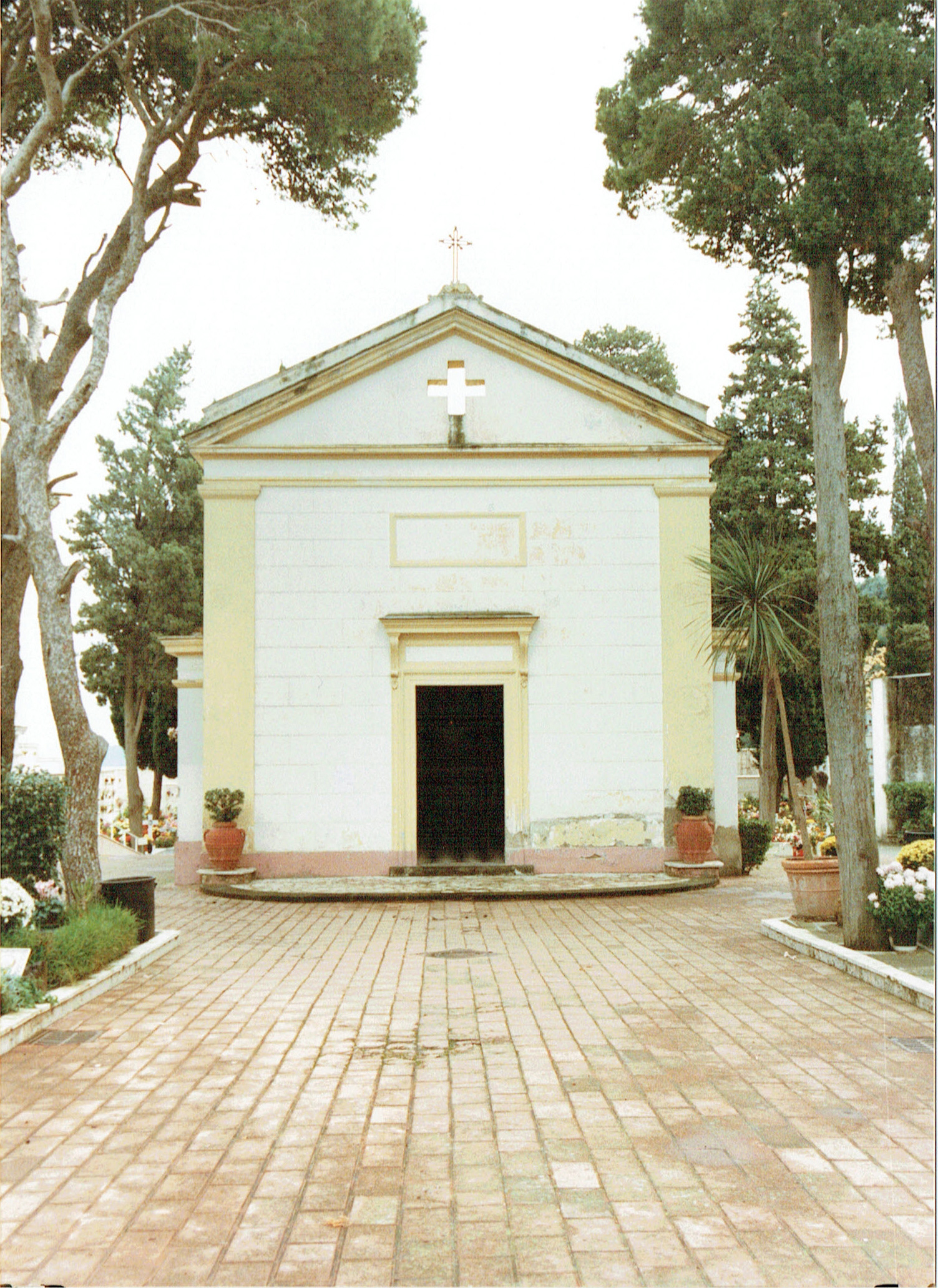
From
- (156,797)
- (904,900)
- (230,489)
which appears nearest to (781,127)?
(904,900)

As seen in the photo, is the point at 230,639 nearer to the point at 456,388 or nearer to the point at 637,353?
the point at 456,388

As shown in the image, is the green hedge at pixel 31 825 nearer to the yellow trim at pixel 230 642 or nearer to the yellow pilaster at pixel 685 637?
the yellow trim at pixel 230 642

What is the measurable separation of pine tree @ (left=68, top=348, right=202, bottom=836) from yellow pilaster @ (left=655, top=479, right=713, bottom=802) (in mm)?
6833

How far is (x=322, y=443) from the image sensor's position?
49.0 ft

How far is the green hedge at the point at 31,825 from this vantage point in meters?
7.59

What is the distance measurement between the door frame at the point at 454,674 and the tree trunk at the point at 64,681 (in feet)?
18.5

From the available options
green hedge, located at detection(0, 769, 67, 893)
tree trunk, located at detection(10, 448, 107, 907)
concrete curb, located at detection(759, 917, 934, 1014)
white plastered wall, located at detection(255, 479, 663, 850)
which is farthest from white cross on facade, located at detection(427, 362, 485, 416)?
green hedge, located at detection(0, 769, 67, 893)

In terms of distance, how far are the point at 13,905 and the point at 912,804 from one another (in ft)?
22.3

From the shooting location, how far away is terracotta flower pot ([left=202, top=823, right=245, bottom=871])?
14.0 m

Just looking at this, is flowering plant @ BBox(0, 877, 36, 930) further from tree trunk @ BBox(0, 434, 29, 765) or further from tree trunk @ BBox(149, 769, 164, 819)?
tree trunk @ BBox(149, 769, 164, 819)

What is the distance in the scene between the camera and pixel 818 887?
991cm

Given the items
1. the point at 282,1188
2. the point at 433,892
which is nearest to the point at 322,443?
the point at 433,892

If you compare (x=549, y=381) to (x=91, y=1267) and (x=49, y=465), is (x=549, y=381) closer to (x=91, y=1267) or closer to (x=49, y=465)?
(x=49, y=465)

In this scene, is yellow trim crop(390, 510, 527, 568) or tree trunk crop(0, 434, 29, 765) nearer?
tree trunk crop(0, 434, 29, 765)
